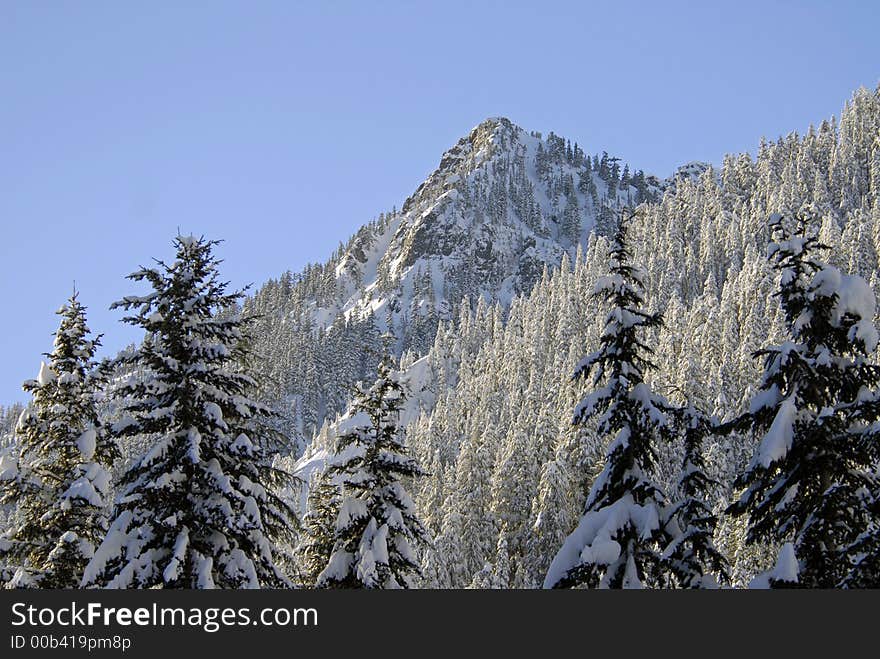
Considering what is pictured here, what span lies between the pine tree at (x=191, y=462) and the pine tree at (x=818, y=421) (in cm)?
937

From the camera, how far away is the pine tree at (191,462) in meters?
14.7

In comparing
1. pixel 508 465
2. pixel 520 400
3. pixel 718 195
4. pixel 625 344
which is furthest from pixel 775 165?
pixel 625 344

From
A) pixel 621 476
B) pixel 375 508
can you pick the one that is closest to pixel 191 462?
pixel 375 508

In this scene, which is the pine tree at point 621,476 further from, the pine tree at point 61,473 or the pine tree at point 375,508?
the pine tree at point 61,473

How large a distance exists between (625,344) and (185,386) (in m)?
8.85

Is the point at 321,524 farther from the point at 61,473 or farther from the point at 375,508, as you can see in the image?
the point at 61,473

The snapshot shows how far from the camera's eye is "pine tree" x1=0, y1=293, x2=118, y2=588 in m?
18.9

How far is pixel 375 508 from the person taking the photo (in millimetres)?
19562

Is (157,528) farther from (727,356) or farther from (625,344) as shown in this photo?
(727,356)

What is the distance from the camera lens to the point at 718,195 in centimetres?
16638

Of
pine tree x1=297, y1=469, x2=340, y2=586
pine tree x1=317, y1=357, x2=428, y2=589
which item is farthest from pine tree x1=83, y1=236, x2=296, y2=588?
pine tree x1=297, y1=469, x2=340, y2=586

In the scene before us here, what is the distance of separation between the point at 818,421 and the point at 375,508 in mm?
10527

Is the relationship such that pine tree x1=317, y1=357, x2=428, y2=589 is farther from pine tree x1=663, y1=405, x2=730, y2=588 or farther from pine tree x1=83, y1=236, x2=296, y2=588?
pine tree x1=663, y1=405, x2=730, y2=588

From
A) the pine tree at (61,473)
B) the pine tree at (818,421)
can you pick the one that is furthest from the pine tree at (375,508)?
the pine tree at (818,421)
